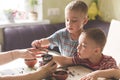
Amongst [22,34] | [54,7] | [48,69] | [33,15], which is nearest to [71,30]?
[48,69]

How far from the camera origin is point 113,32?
3121mm

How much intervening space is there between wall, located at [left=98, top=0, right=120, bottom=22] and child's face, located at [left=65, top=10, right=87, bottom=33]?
1688 mm

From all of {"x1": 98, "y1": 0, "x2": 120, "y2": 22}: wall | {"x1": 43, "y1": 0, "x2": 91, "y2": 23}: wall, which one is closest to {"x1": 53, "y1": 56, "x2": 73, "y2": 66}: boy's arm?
{"x1": 43, "y1": 0, "x2": 91, "y2": 23}: wall

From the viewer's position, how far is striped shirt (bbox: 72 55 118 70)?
5.06ft

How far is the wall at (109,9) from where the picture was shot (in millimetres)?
3466

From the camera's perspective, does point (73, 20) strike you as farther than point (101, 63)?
Yes

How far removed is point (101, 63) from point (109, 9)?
215 centimetres

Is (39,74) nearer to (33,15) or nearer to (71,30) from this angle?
(71,30)

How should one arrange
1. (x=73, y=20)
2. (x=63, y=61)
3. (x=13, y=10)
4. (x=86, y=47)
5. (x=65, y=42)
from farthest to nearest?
(x=13, y=10)
(x=65, y=42)
(x=73, y=20)
(x=63, y=61)
(x=86, y=47)

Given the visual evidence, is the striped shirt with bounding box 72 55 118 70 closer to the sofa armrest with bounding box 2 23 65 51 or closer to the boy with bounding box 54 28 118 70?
the boy with bounding box 54 28 118 70

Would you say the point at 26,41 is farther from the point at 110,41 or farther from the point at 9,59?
the point at 9,59

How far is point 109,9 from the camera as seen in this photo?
11.8 feet

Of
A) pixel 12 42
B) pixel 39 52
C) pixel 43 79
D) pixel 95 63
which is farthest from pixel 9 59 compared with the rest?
pixel 12 42

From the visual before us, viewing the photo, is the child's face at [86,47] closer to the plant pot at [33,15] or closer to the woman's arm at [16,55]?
the woman's arm at [16,55]
